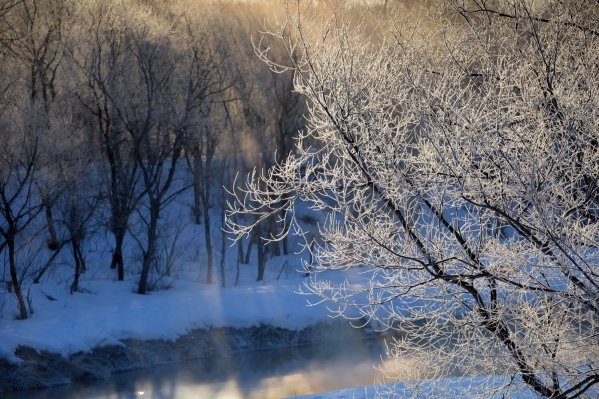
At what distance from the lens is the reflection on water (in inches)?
546

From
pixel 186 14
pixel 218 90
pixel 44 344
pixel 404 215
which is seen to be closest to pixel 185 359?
pixel 44 344

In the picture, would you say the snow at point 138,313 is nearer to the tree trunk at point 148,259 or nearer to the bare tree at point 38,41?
the tree trunk at point 148,259

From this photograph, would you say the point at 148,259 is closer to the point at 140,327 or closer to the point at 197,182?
the point at 140,327

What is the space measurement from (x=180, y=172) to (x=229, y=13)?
774cm

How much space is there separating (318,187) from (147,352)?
1206 centimetres

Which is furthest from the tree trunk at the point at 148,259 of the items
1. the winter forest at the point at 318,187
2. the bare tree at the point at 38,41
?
the bare tree at the point at 38,41

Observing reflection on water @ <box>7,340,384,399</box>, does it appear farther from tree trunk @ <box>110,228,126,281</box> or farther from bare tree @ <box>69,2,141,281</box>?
bare tree @ <box>69,2,141,281</box>

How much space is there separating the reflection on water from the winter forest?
320 mm

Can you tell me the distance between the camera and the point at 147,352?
16.6m

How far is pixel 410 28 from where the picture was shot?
6562 mm

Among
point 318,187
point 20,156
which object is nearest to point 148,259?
point 20,156

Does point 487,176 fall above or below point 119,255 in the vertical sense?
below

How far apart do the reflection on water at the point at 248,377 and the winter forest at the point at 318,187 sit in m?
0.32

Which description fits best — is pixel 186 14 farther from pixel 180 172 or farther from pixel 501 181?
pixel 501 181
